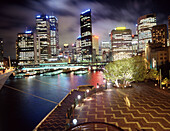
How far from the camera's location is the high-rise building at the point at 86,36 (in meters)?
183

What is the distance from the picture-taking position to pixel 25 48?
495 ft

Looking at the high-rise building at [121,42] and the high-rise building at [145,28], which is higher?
the high-rise building at [145,28]

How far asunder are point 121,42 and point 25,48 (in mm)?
119346

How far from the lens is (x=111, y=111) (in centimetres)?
995

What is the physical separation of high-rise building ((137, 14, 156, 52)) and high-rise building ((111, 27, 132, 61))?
3438 cm

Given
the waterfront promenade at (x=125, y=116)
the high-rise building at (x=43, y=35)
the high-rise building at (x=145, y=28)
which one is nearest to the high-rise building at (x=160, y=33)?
the high-rise building at (x=145, y=28)

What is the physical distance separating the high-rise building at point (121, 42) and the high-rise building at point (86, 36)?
44.8m

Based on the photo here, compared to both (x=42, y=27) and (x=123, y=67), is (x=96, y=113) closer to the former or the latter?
(x=123, y=67)

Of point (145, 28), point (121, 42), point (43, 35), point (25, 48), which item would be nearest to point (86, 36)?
point (121, 42)

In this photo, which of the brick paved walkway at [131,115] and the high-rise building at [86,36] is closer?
the brick paved walkway at [131,115]

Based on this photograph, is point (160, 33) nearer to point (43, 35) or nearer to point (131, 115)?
point (131, 115)

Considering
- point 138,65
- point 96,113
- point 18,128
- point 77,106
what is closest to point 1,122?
point 18,128

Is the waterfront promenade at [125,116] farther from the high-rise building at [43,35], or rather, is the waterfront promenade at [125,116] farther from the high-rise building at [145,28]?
the high-rise building at [43,35]

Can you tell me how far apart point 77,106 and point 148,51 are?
4925 cm
